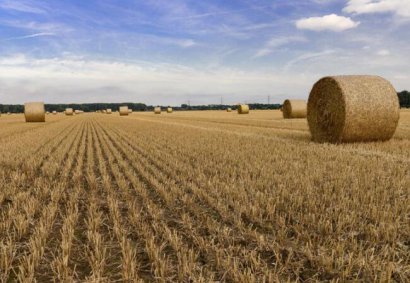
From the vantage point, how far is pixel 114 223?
4.80 meters

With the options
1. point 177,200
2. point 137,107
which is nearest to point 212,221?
point 177,200

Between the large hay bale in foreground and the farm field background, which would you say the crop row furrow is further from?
the large hay bale in foreground

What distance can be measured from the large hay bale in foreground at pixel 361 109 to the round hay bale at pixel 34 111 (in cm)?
2925

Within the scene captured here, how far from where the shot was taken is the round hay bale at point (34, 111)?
34.9 m

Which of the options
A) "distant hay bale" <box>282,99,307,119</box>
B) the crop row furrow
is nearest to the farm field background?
the crop row furrow

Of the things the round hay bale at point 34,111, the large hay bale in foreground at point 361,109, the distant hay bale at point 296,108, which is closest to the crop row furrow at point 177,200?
the large hay bale in foreground at point 361,109

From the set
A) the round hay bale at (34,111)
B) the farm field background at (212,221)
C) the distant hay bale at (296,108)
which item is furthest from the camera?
the round hay bale at (34,111)

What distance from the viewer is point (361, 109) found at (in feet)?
38.7

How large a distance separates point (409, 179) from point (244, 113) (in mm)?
43489

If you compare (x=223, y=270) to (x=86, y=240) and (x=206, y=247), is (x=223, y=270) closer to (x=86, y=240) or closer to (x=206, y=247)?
(x=206, y=247)

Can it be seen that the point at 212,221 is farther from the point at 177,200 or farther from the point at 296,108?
the point at 296,108

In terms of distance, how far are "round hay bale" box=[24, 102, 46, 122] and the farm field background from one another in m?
28.1

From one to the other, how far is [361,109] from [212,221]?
339 inches

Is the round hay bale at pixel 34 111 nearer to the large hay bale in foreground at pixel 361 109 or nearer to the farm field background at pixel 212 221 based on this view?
the farm field background at pixel 212 221
